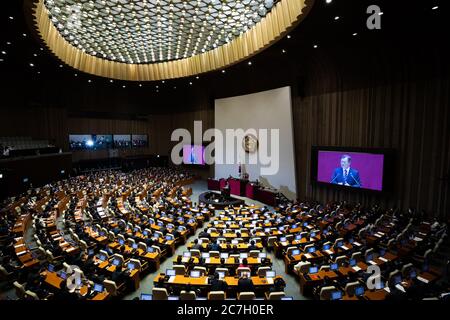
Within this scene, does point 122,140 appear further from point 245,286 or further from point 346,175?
point 245,286

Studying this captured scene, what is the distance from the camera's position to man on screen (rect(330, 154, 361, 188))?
16.6 m

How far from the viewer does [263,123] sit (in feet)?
73.8

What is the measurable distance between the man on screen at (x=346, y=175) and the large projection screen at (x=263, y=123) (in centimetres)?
370

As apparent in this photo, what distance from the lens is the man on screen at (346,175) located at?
654 inches

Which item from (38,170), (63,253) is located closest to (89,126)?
(38,170)

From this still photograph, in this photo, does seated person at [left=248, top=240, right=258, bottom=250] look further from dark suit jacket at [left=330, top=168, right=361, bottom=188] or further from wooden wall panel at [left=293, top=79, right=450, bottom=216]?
wooden wall panel at [left=293, top=79, right=450, bottom=216]

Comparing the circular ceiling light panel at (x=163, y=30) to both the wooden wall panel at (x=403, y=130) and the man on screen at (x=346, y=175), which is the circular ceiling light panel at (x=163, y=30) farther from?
the man on screen at (x=346, y=175)

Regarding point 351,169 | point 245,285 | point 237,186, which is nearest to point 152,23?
point 237,186

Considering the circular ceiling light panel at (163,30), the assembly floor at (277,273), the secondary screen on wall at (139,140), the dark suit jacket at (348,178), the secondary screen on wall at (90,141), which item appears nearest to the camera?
the assembly floor at (277,273)

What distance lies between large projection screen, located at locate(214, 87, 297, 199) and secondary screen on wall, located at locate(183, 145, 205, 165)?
368 cm

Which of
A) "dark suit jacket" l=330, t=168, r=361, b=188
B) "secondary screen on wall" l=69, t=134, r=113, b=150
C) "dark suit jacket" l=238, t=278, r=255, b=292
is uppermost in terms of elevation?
"secondary screen on wall" l=69, t=134, r=113, b=150

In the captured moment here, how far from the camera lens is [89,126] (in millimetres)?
30766

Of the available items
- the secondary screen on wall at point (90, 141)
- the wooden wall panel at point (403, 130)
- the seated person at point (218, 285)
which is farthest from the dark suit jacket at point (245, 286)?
the secondary screen on wall at point (90, 141)

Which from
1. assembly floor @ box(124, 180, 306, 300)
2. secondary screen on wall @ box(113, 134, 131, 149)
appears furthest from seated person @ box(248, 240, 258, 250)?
secondary screen on wall @ box(113, 134, 131, 149)
